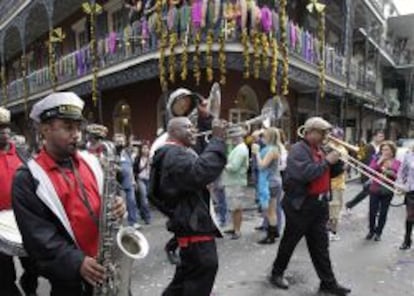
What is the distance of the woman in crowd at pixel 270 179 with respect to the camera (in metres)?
6.82

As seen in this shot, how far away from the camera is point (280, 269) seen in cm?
489

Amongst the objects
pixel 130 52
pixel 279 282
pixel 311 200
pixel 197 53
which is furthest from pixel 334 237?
pixel 130 52

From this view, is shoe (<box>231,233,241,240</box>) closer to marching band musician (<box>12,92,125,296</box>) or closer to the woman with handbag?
the woman with handbag

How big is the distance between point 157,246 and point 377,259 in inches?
127

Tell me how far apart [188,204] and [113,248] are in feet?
3.52

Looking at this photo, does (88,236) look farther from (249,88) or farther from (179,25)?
(249,88)

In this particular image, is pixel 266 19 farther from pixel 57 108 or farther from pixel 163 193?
pixel 57 108

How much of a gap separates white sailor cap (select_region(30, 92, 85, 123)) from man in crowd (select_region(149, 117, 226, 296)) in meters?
1.03

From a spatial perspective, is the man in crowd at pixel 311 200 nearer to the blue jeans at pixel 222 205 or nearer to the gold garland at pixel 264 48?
the blue jeans at pixel 222 205

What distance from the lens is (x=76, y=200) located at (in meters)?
2.23

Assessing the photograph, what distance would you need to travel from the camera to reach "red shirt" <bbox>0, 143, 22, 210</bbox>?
137 inches

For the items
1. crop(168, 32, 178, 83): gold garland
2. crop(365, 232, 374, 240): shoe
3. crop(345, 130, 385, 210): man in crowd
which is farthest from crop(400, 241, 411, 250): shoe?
crop(168, 32, 178, 83): gold garland

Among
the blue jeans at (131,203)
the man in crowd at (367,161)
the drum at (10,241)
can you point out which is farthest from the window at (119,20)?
the drum at (10,241)

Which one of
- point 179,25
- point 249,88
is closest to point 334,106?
point 249,88
